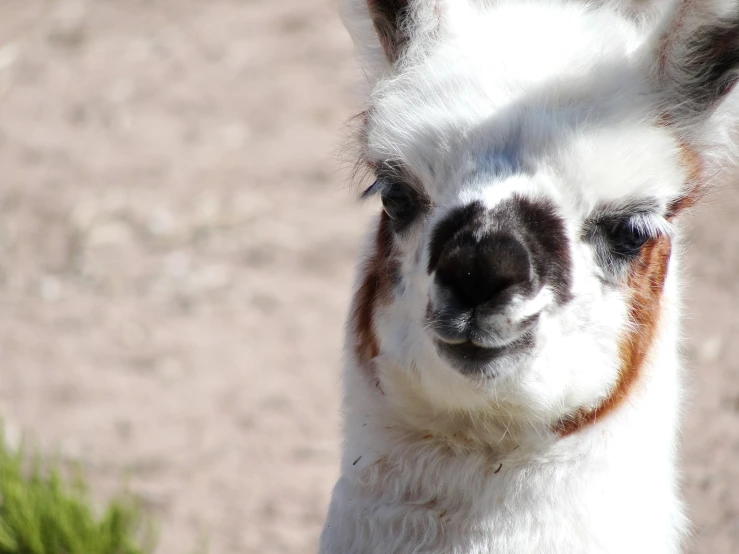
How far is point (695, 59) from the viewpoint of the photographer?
2369 mm

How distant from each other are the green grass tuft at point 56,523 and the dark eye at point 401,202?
6.42 feet

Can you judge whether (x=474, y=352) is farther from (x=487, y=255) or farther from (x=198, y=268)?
(x=198, y=268)

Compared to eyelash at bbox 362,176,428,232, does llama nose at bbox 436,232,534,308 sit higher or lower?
higher

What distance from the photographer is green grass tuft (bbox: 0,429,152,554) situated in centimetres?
367

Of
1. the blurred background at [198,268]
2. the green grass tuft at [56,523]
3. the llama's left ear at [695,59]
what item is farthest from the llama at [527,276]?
the green grass tuft at [56,523]

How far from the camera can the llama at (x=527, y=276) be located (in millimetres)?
2121

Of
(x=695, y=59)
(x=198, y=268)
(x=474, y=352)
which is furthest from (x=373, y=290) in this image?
(x=198, y=268)

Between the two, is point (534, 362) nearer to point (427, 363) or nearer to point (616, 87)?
point (427, 363)

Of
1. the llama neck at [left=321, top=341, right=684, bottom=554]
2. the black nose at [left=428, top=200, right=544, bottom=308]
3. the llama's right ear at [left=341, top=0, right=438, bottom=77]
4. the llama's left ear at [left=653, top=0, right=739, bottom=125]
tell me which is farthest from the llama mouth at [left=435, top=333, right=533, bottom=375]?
the llama's right ear at [left=341, top=0, right=438, bottom=77]

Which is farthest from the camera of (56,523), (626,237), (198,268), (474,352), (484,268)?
(198,268)

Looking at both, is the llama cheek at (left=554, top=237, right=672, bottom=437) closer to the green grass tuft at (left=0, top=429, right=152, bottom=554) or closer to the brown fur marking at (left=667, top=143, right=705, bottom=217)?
the brown fur marking at (left=667, top=143, right=705, bottom=217)

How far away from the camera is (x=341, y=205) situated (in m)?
6.43

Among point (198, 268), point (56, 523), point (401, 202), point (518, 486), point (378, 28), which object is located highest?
point (378, 28)

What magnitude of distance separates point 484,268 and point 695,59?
837 millimetres
